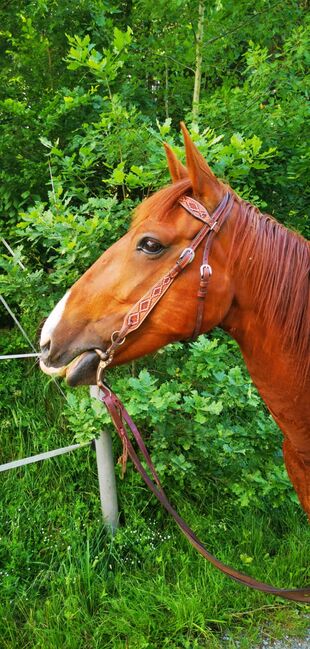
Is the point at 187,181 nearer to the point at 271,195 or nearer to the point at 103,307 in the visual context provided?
the point at 103,307

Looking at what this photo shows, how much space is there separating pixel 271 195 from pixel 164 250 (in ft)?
7.76

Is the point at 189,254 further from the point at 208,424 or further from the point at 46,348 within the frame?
the point at 208,424

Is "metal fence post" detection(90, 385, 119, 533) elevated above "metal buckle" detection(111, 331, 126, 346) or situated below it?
below

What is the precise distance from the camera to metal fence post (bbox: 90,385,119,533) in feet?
9.73

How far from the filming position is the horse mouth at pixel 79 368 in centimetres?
157

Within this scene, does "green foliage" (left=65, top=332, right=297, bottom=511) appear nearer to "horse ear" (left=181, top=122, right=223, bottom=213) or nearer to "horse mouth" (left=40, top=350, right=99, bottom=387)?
"horse mouth" (left=40, top=350, right=99, bottom=387)

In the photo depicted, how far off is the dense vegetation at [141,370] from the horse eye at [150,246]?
38.7 inches

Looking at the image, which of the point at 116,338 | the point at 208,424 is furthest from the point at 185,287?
the point at 208,424

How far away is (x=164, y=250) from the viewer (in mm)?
1543

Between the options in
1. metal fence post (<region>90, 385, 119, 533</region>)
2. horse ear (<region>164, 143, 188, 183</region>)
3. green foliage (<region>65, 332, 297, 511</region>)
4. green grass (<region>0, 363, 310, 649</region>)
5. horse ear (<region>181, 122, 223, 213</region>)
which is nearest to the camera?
horse ear (<region>181, 122, 223, 213</region>)

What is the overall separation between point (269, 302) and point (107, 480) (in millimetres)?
1957

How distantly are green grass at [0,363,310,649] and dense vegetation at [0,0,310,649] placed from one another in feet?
0.04

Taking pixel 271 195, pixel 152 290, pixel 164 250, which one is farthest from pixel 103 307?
pixel 271 195

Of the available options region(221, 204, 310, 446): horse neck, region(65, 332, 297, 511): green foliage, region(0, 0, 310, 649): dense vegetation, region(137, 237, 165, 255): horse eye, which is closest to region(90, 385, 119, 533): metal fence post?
region(0, 0, 310, 649): dense vegetation
